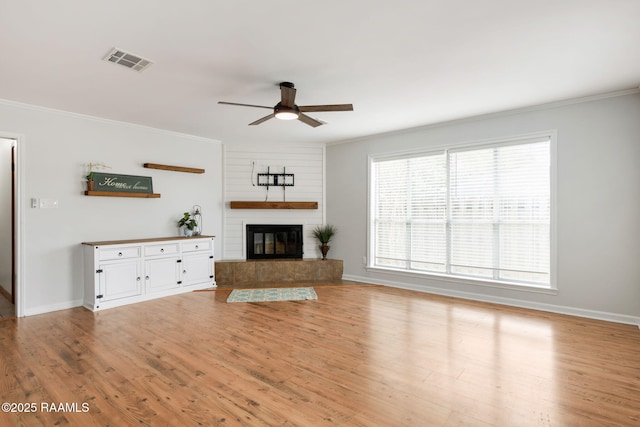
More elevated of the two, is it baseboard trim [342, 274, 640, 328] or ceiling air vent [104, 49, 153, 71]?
ceiling air vent [104, 49, 153, 71]

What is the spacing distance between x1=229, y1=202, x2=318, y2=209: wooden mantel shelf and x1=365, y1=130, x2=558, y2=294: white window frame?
117 centimetres

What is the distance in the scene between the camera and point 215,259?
6.20 metres

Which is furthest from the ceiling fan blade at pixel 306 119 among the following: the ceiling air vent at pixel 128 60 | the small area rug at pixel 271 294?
the small area rug at pixel 271 294

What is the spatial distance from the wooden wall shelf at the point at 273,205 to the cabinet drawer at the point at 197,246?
96cm

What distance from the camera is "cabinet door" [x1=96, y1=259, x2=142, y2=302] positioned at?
4.38 meters

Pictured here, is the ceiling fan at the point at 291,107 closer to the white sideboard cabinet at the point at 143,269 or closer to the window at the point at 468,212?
the window at the point at 468,212

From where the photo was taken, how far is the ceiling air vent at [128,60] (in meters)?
2.84

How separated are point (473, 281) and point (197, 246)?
14.4 feet

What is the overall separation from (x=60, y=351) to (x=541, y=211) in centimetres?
566

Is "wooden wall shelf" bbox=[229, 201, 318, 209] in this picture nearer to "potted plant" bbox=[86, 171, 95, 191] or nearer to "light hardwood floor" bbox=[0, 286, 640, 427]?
"potted plant" bbox=[86, 171, 95, 191]

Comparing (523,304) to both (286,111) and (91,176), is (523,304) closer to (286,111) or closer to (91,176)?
(286,111)

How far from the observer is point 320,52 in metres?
2.86

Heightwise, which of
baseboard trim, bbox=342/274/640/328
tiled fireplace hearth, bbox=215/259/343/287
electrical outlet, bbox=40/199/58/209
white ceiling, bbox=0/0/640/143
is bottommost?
baseboard trim, bbox=342/274/640/328

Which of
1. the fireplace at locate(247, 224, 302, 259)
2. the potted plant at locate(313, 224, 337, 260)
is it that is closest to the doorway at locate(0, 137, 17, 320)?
the fireplace at locate(247, 224, 302, 259)
